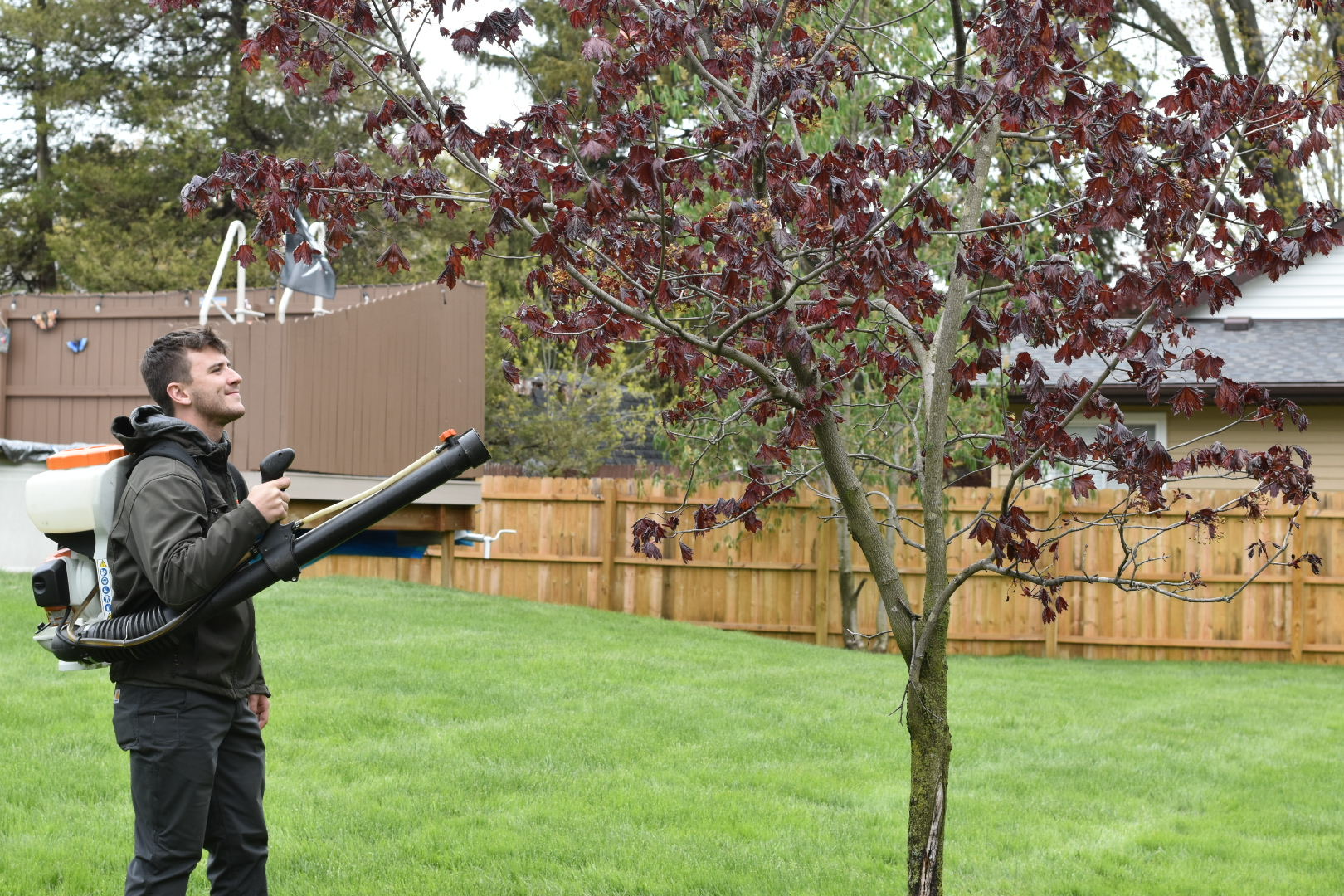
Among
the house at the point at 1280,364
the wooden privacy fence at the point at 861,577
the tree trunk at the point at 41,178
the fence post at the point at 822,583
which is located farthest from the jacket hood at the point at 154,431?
the tree trunk at the point at 41,178

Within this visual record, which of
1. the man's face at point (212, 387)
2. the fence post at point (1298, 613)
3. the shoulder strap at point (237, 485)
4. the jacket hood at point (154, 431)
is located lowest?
the fence post at point (1298, 613)

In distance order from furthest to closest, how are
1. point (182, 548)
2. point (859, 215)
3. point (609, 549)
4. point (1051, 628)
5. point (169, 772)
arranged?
point (609, 549), point (1051, 628), point (169, 772), point (182, 548), point (859, 215)

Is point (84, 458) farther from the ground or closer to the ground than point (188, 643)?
farther from the ground

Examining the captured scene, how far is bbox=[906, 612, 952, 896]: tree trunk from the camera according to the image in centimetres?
360

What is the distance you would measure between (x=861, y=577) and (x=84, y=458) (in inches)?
426

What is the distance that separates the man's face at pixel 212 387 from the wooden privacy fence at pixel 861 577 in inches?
362

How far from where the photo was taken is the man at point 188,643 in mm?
2957

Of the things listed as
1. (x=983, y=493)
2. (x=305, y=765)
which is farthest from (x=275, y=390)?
(x=983, y=493)

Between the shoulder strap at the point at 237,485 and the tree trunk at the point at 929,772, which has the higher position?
the shoulder strap at the point at 237,485

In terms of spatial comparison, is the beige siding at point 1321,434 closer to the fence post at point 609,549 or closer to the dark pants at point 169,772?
the fence post at point 609,549

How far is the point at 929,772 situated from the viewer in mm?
3613

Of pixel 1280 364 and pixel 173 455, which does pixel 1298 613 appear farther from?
pixel 173 455

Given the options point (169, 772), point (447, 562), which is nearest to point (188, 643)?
point (169, 772)

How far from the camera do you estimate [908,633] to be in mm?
3689
